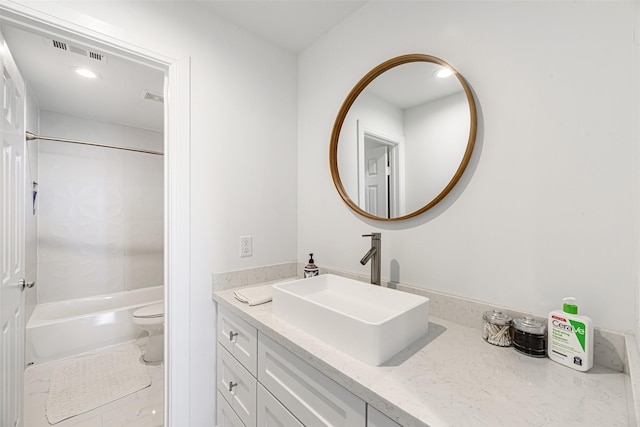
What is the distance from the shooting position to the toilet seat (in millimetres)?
2305

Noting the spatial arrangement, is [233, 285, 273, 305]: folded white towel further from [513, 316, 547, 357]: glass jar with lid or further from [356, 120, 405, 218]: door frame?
[513, 316, 547, 357]: glass jar with lid

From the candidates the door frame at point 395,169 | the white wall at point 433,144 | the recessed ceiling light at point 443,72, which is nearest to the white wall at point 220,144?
the door frame at point 395,169

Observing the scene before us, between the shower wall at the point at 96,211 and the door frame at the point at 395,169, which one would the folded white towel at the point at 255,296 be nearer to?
the door frame at the point at 395,169

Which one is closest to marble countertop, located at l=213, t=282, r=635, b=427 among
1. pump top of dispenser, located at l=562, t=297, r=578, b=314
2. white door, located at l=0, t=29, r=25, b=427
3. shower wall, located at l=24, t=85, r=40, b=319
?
pump top of dispenser, located at l=562, t=297, r=578, b=314

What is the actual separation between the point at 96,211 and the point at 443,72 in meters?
3.36

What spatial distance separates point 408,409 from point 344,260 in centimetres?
91

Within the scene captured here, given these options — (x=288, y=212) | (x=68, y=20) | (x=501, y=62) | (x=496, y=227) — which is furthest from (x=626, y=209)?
Result: (x=68, y=20)

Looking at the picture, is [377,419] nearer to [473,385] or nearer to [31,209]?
[473,385]

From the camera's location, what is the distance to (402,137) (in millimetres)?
1190

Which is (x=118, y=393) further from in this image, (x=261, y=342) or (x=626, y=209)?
(x=626, y=209)

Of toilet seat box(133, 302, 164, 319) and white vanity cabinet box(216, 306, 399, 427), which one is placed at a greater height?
white vanity cabinet box(216, 306, 399, 427)

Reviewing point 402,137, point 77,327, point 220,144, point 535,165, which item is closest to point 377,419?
point 535,165

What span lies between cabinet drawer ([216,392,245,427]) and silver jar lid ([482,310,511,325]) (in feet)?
3.51

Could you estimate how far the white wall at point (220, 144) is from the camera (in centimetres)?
127
